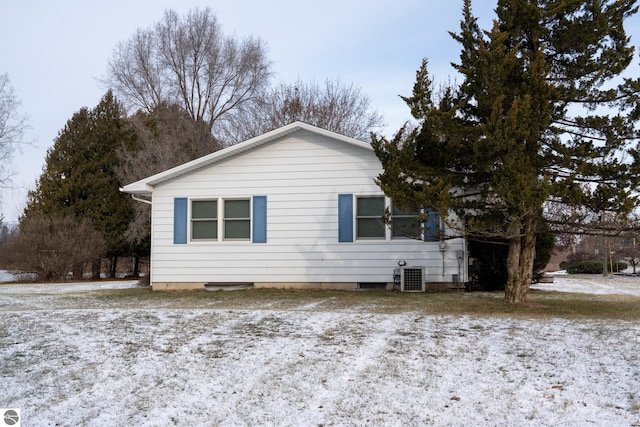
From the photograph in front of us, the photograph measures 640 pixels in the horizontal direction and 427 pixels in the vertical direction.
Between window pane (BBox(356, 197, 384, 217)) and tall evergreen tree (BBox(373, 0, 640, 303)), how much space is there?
344cm

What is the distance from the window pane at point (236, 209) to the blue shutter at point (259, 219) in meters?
0.27

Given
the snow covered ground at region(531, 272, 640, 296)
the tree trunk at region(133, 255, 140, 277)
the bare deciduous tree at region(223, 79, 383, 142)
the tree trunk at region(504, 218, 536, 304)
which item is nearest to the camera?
the tree trunk at region(504, 218, 536, 304)

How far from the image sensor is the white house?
41.8ft

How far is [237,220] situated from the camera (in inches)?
535

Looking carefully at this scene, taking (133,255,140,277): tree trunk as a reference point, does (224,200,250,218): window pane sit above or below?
above

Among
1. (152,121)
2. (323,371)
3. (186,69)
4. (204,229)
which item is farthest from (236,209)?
(186,69)

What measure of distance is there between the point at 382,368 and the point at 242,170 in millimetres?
8825

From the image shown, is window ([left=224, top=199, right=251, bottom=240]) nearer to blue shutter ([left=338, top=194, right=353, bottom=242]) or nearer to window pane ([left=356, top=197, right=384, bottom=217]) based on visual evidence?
blue shutter ([left=338, top=194, right=353, bottom=242])

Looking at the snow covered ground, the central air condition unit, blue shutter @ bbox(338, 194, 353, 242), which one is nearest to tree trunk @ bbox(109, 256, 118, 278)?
blue shutter @ bbox(338, 194, 353, 242)

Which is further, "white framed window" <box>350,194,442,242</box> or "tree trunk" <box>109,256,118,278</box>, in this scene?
"tree trunk" <box>109,256,118,278</box>

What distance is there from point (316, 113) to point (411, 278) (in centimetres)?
1801

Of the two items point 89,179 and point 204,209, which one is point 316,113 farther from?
point 204,209

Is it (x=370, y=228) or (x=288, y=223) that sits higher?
(x=288, y=223)

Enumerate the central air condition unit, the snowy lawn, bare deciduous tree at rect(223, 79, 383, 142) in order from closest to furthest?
the snowy lawn → the central air condition unit → bare deciduous tree at rect(223, 79, 383, 142)
